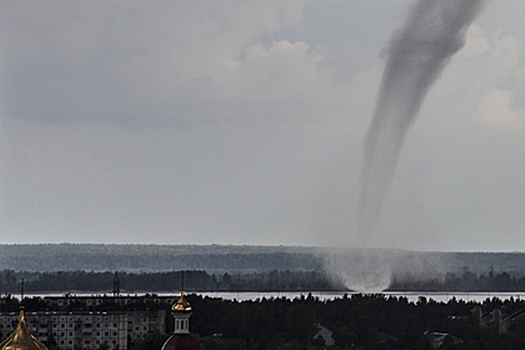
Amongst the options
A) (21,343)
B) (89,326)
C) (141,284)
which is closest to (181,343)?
(21,343)

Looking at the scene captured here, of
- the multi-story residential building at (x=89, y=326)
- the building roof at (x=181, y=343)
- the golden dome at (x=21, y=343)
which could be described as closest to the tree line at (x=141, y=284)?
the multi-story residential building at (x=89, y=326)

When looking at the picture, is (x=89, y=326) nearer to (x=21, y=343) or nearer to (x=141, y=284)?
(x=21, y=343)

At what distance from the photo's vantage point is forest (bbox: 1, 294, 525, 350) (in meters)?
85.0

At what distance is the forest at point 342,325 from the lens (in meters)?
85.0

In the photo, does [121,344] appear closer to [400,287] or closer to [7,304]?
[7,304]

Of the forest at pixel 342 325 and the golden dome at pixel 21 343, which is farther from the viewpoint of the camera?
the forest at pixel 342 325

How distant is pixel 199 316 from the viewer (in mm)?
90750

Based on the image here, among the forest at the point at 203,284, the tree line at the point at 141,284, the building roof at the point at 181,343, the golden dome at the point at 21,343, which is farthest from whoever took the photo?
the forest at the point at 203,284

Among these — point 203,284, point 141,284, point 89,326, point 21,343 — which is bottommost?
point 21,343

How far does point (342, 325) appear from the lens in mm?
93000

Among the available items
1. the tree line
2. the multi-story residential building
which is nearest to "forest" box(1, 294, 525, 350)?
the multi-story residential building

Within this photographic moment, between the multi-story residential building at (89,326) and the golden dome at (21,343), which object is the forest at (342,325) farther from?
the golden dome at (21,343)

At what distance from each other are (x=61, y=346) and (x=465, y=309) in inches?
1093

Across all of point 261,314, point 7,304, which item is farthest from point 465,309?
point 7,304
